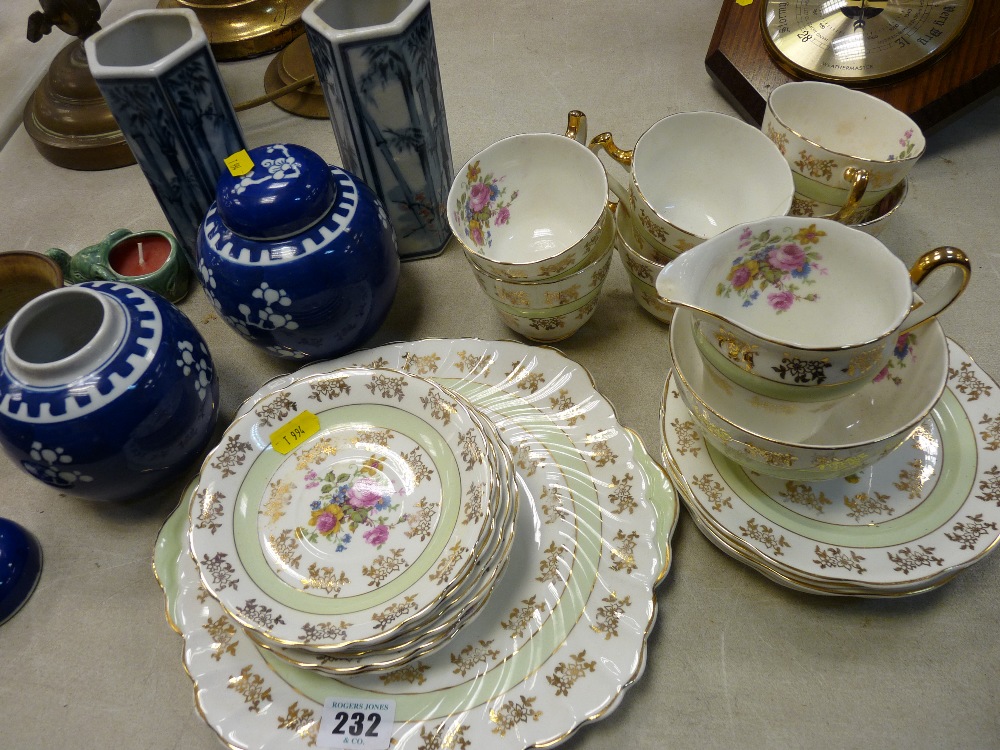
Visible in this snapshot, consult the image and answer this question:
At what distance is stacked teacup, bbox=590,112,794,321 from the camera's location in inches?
34.8

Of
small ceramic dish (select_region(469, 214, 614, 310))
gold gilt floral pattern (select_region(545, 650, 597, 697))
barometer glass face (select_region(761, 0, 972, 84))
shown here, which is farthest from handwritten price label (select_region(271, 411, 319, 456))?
barometer glass face (select_region(761, 0, 972, 84))

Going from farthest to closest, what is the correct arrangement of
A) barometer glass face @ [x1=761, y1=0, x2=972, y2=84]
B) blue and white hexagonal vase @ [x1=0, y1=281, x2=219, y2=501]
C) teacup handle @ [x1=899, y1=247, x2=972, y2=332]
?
barometer glass face @ [x1=761, y1=0, x2=972, y2=84]
blue and white hexagonal vase @ [x1=0, y1=281, x2=219, y2=501]
teacup handle @ [x1=899, y1=247, x2=972, y2=332]

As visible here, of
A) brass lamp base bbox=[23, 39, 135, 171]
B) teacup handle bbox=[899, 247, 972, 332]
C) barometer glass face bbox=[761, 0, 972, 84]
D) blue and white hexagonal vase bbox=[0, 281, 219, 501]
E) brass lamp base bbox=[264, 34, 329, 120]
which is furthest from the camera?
brass lamp base bbox=[264, 34, 329, 120]

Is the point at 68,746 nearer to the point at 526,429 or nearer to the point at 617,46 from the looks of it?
the point at 526,429

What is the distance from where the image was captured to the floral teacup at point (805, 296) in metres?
0.61

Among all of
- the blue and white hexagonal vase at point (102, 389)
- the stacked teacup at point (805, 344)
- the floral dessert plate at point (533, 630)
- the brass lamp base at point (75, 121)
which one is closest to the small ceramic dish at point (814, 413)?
the stacked teacup at point (805, 344)

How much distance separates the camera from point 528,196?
1018mm

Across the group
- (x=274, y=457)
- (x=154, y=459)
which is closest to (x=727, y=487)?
(x=274, y=457)

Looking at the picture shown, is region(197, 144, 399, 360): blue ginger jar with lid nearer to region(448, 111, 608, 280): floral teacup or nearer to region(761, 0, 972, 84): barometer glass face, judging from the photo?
region(448, 111, 608, 280): floral teacup

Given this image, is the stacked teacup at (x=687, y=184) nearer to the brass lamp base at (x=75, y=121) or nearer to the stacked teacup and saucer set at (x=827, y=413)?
the stacked teacup and saucer set at (x=827, y=413)

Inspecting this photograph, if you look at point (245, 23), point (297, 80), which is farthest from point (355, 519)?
point (245, 23)

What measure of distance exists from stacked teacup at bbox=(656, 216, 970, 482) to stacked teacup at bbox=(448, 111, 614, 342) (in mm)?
163

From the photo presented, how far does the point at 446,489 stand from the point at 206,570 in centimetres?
25

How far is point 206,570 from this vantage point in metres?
0.67
